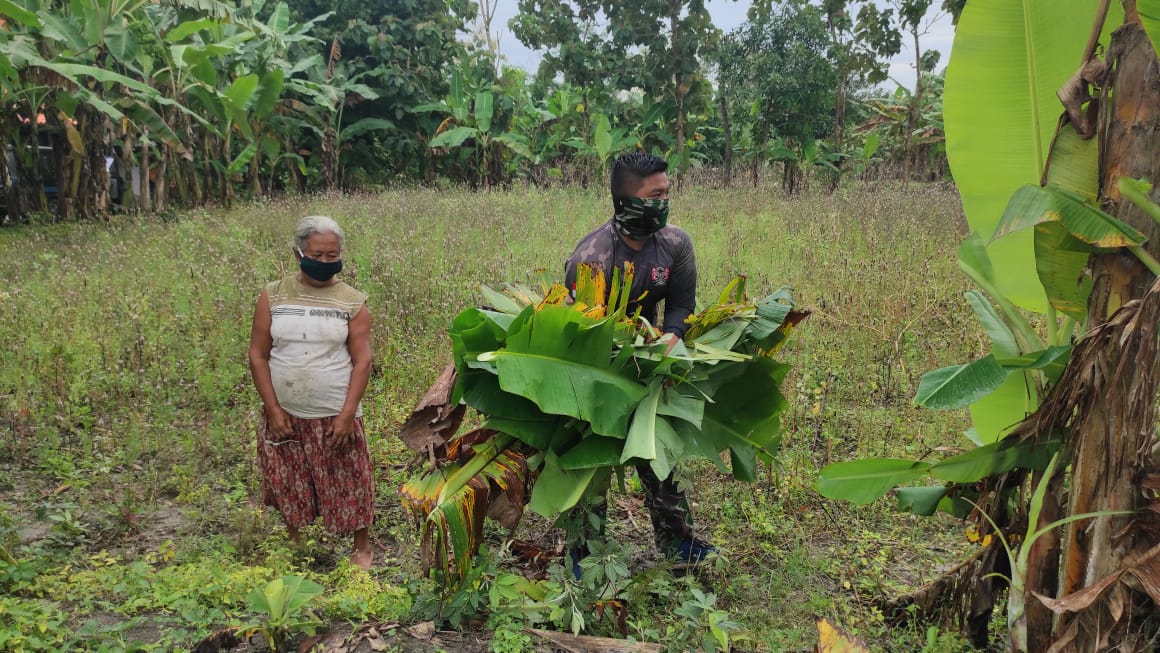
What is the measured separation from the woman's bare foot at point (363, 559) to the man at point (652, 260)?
1.08 m

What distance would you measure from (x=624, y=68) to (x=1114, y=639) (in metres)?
13.6

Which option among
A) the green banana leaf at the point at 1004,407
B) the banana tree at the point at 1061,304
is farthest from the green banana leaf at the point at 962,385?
the green banana leaf at the point at 1004,407

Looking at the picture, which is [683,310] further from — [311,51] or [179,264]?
[311,51]

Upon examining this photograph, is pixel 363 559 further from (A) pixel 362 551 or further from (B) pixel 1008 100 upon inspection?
(B) pixel 1008 100

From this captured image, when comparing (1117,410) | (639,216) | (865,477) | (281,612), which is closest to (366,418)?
(281,612)

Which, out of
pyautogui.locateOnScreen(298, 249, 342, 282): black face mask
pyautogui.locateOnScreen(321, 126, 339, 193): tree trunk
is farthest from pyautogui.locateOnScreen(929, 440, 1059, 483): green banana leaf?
pyautogui.locateOnScreen(321, 126, 339, 193): tree trunk

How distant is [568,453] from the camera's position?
2.60m

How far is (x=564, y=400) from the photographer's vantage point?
2396 mm

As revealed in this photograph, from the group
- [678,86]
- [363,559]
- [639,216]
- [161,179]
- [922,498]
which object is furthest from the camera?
[678,86]

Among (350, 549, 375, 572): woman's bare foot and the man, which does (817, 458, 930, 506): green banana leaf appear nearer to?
the man

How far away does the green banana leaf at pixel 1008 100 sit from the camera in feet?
7.46

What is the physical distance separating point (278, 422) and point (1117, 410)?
3.10 metres

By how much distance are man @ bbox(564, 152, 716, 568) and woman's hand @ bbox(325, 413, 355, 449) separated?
1180 mm

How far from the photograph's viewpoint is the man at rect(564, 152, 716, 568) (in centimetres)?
298
